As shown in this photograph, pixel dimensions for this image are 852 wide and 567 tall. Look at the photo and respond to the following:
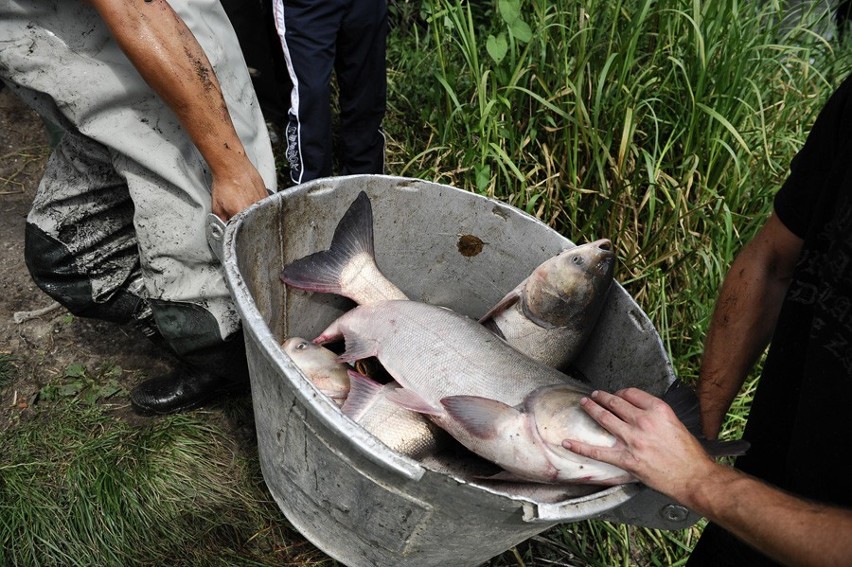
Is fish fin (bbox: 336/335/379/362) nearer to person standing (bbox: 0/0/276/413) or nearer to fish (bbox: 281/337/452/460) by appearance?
fish (bbox: 281/337/452/460)

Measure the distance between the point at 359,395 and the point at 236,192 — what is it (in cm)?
63

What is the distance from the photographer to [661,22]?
3.19 meters

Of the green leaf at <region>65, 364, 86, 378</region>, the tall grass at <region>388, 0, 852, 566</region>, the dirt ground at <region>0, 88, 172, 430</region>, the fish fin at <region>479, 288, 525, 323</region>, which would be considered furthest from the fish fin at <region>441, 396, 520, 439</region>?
the green leaf at <region>65, 364, 86, 378</region>

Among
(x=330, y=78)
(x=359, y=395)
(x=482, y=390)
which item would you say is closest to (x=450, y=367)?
(x=482, y=390)

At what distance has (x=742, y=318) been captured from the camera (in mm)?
1836

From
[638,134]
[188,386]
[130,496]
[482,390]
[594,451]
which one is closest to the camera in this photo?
[594,451]

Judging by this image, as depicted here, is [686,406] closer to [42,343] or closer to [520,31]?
[520,31]

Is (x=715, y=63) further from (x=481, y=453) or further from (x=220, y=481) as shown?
(x=220, y=481)

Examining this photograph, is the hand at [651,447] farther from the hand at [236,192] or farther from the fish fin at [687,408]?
the hand at [236,192]

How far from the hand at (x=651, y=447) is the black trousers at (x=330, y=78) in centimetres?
214

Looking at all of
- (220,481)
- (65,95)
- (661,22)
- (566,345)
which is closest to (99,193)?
(65,95)

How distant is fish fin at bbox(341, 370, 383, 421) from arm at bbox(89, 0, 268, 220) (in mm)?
558

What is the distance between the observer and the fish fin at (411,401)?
6.31ft

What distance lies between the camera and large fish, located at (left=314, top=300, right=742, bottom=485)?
1.68 m
